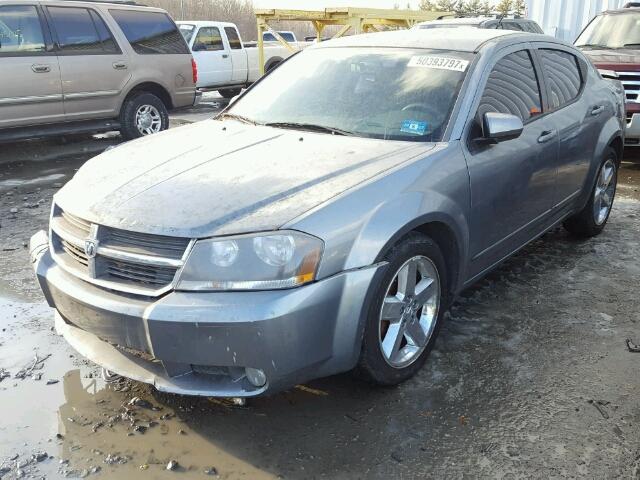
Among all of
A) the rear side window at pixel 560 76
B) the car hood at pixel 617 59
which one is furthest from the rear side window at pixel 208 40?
the rear side window at pixel 560 76

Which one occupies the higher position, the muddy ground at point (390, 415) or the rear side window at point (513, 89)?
the rear side window at point (513, 89)

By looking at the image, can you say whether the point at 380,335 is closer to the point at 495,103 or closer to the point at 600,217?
the point at 495,103

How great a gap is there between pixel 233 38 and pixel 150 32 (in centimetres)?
741

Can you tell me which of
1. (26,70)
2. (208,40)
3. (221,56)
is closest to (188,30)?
(208,40)

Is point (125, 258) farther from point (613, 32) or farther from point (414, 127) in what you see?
point (613, 32)

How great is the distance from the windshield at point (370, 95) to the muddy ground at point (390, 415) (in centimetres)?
126

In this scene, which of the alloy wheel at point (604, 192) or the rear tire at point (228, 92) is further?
the rear tire at point (228, 92)

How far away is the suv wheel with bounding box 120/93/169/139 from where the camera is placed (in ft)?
29.3

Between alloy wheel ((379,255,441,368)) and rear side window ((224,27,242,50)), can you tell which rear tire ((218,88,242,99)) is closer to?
rear side window ((224,27,242,50))

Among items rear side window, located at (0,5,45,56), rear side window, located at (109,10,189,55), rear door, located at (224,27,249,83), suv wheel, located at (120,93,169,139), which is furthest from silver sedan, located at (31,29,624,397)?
rear door, located at (224,27,249,83)

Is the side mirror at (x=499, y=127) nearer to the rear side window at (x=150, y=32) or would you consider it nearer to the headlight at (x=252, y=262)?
the headlight at (x=252, y=262)

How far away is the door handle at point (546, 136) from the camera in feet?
13.0

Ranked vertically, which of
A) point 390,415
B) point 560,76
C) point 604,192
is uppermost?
point 560,76

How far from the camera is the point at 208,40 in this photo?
50.9 ft
